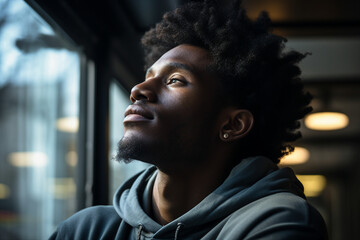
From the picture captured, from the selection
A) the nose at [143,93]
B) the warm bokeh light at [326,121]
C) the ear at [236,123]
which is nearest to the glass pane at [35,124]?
the nose at [143,93]

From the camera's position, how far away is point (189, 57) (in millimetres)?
1653

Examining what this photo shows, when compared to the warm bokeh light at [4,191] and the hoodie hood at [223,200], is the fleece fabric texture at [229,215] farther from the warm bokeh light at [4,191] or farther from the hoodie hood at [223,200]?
the warm bokeh light at [4,191]

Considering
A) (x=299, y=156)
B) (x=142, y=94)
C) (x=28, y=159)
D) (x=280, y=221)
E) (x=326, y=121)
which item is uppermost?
(x=326, y=121)

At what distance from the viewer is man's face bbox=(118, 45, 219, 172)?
58.1 inches

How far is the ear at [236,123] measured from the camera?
1.63 meters

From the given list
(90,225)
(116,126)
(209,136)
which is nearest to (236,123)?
(209,136)

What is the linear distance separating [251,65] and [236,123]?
0.20m

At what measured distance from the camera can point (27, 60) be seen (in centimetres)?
186

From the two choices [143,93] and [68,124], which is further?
[68,124]

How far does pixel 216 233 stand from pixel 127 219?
292mm

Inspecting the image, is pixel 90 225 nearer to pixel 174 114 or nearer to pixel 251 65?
pixel 174 114

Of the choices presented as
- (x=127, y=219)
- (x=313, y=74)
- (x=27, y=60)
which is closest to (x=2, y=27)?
(x=27, y=60)

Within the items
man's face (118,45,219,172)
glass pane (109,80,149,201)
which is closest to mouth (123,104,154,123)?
man's face (118,45,219,172)

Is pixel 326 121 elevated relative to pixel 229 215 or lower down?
elevated
